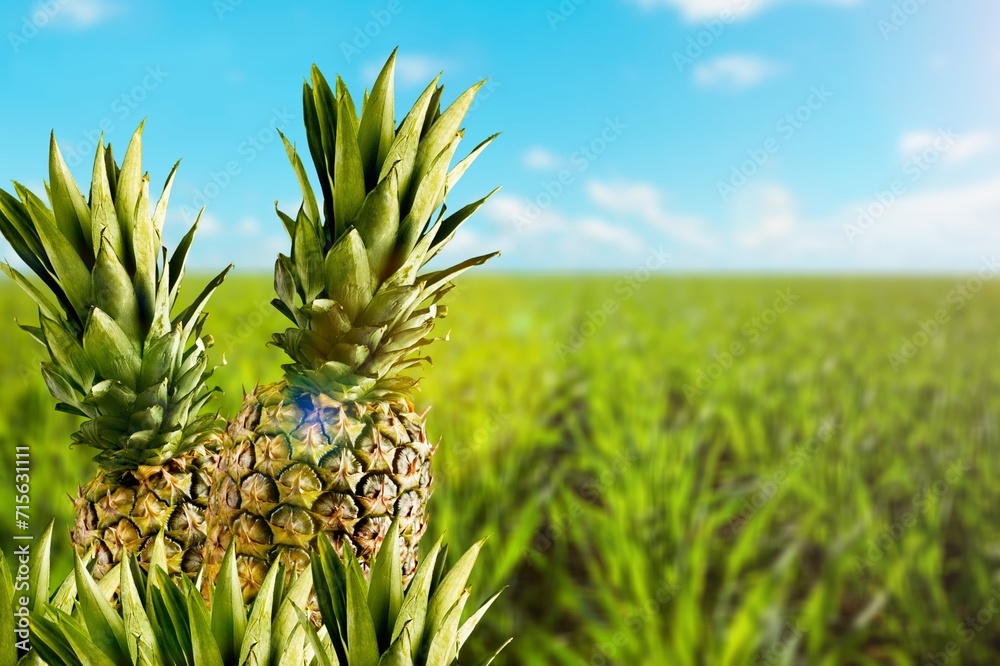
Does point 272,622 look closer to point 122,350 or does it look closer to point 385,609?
point 385,609

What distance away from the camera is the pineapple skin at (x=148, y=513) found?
3.02 ft

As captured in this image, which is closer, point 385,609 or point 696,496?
point 385,609

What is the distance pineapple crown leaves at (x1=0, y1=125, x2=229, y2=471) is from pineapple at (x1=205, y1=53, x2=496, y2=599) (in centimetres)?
9

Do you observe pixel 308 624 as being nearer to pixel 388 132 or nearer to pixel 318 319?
pixel 318 319

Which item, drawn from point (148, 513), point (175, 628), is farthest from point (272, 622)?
point (148, 513)

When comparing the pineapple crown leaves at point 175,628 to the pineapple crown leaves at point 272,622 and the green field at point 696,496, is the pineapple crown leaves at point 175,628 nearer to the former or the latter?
the pineapple crown leaves at point 272,622

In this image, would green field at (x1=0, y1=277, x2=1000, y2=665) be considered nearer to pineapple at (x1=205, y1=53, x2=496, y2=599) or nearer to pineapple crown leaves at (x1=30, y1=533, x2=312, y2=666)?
pineapple at (x1=205, y1=53, x2=496, y2=599)

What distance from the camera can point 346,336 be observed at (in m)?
0.86

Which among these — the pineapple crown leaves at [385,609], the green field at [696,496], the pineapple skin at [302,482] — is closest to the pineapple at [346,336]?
the pineapple skin at [302,482]

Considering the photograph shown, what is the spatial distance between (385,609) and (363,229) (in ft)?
1.27

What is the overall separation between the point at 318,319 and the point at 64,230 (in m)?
0.29

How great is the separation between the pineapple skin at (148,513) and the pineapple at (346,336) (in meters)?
0.04

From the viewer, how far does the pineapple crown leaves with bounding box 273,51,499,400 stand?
0.82 m

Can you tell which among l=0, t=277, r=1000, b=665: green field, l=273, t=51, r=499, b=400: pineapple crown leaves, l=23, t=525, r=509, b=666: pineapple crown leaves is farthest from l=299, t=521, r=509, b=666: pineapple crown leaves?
l=0, t=277, r=1000, b=665: green field
